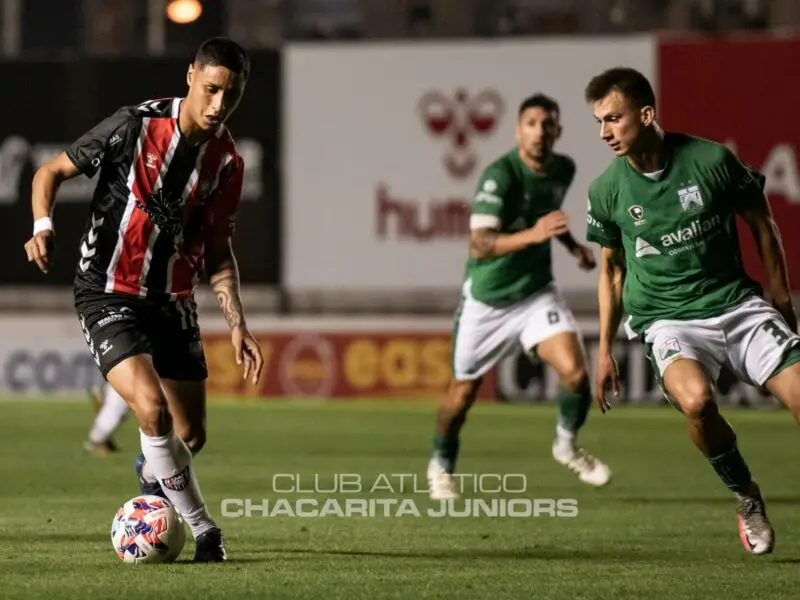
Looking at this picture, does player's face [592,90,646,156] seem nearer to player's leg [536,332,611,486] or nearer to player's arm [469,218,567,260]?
player's arm [469,218,567,260]

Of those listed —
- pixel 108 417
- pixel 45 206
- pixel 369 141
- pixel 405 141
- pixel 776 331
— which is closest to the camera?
pixel 45 206

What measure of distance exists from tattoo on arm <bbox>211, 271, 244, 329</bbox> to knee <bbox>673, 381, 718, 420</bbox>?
1.75 m

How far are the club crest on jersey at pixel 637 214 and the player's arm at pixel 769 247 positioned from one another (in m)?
0.37

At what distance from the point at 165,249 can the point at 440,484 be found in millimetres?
3000

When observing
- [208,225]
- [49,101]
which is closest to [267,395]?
[49,101]

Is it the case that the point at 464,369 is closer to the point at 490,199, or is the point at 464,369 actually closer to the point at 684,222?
the point at 490,199

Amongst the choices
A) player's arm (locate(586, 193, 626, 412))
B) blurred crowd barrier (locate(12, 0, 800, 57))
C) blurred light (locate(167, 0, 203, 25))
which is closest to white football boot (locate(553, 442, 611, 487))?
player's arm (locate(586, 193, 626, 412))

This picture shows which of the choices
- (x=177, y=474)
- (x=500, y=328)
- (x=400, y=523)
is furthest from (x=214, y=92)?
(x=500, y=328)

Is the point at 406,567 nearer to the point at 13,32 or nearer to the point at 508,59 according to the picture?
the point at 508,59

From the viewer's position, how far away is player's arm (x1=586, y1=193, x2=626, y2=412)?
22.9 ft

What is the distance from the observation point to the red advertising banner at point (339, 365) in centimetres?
1820

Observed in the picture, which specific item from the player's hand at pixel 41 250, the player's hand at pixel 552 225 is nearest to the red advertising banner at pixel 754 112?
the player's hand at pixel 552 225

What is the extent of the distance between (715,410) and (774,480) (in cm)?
413

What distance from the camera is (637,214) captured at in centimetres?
687
